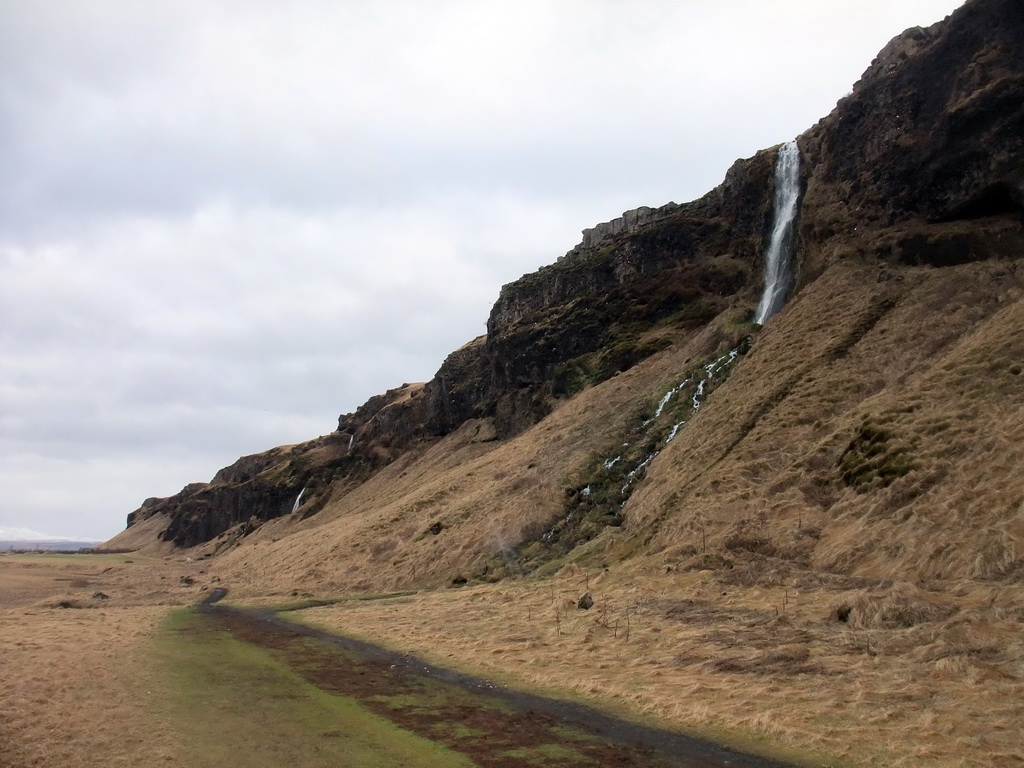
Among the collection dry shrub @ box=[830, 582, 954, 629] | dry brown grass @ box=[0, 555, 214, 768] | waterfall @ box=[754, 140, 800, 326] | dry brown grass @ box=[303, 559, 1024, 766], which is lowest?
dry brown grass @ box=[303, 559, 1024, 766]

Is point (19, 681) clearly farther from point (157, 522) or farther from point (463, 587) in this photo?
point (157, 522)

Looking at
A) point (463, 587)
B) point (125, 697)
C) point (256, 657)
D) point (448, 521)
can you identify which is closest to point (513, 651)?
point (256, 657)

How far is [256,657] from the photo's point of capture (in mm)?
18016

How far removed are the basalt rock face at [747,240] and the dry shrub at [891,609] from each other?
80.0 feet

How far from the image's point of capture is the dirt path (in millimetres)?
9508

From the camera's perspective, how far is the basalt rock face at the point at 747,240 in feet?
118

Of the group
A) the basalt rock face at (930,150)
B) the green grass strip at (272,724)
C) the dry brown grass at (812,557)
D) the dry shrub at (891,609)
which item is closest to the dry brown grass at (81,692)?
the green grass strip at (272,724)

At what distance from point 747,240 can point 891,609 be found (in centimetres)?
5024

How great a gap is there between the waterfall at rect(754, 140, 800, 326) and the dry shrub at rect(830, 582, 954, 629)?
99.1ft

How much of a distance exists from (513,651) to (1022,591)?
34.2ft

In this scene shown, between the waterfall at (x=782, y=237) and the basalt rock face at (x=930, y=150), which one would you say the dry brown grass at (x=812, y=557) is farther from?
the waterfall at (x=782, y=237)

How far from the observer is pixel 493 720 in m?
11.5

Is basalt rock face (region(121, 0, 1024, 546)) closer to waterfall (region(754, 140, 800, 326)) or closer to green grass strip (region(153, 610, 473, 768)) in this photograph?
waterfall (region(754, 140, 800, 326))

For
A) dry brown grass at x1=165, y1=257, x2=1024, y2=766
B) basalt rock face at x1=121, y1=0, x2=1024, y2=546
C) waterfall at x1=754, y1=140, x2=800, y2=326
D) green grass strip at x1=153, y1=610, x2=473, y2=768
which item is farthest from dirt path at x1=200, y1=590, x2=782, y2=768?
waterfall at x1=754, y1=140, x2=800, y2=326
